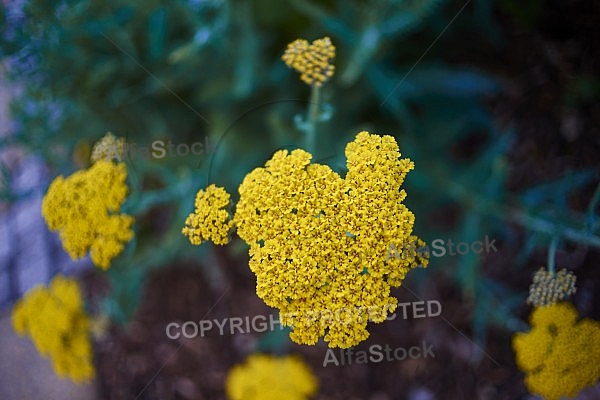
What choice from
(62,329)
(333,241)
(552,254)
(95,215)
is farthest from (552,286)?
(62,329)

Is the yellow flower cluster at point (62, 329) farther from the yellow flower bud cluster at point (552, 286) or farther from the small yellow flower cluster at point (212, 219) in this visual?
the yellow flower bud cluster at point (552, 286)

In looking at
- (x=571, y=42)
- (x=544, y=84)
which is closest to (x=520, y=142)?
(x=544, y=84)

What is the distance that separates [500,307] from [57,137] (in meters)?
1.17

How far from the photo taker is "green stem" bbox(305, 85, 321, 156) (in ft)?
2.77

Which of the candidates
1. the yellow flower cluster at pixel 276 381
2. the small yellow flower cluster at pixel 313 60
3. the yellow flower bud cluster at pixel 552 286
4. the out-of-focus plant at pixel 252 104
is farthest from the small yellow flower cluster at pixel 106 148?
the yellow flower bud cluster at pixel 552 286

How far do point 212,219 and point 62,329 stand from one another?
0.51 m

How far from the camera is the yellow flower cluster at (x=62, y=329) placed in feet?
3.49

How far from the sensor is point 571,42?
147cm

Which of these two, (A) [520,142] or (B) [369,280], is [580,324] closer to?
(B) [369,280]

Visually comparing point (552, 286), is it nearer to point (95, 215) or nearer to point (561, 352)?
point (561, 352)

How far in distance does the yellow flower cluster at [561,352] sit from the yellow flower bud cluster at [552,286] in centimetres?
2

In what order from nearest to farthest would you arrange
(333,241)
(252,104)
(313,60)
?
(333,241) → (313,60) → (252,104)

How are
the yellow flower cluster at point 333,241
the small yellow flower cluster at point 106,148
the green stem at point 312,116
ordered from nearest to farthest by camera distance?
the yellow flower cluster at point 333,241 → the green stem at point 312,116 → the small yellow flower cluster at point 106,148

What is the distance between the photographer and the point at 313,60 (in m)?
0.85
